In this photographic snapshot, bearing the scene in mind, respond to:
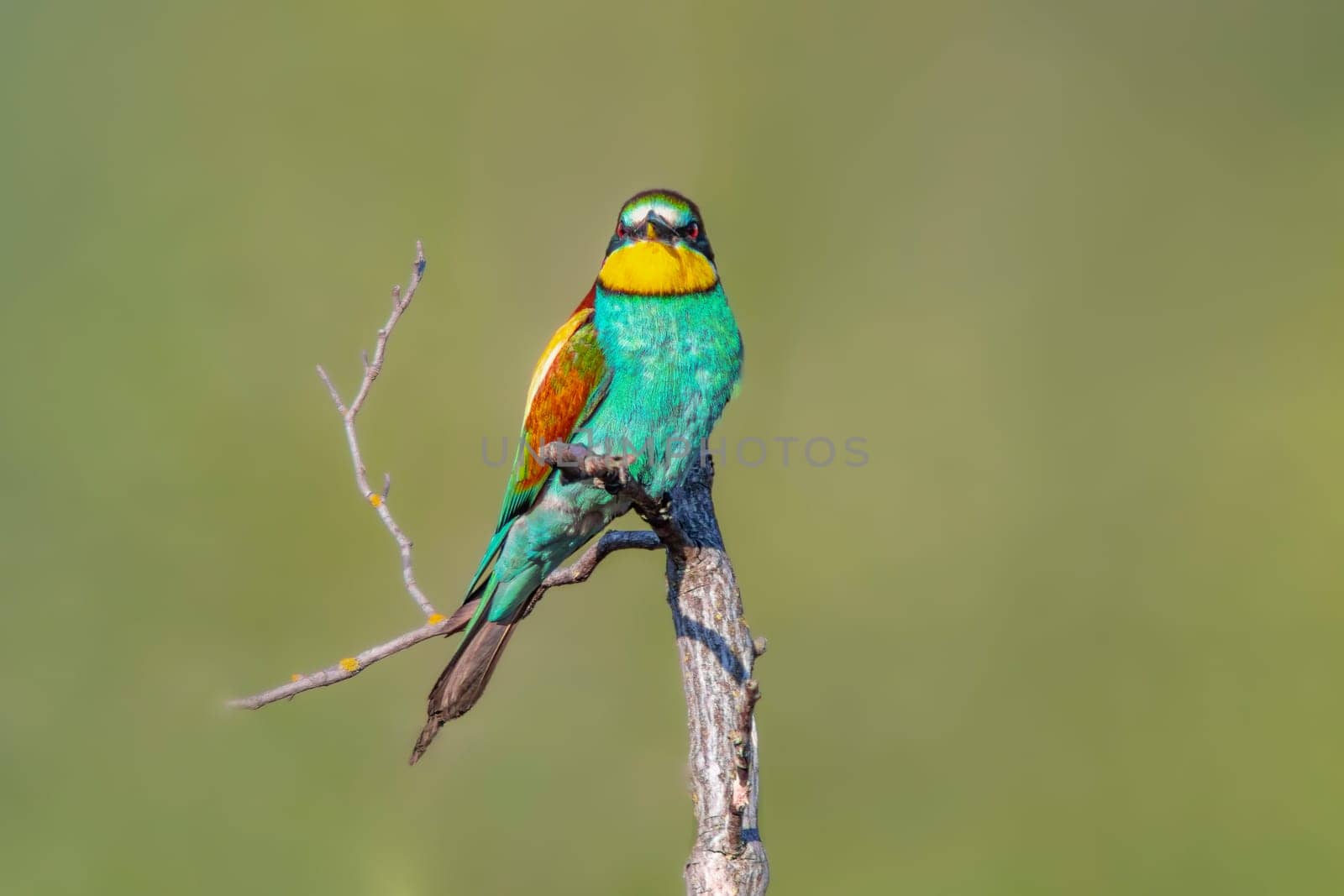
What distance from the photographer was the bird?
8.73 ft

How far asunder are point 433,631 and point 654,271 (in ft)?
3.01

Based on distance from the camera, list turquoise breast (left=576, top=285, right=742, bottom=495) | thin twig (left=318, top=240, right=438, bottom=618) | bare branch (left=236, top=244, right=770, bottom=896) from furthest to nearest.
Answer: turquoise breast (left=576, top=285, right=742, bottom=495)
thin twig (left=318, top=240, right=438, bottom=618)
bare branch (left=236, top=244, right=770, bottom=896)

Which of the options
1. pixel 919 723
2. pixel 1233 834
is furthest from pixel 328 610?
pixel 1233 834

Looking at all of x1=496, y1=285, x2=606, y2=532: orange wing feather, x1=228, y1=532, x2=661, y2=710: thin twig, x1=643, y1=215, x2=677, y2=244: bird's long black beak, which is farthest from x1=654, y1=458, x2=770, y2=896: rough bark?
x1=643, y1=215, x2=677, y2=244: bird's long black beak

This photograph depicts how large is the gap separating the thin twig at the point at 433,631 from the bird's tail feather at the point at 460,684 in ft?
0.20

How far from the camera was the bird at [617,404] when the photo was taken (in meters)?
2.66

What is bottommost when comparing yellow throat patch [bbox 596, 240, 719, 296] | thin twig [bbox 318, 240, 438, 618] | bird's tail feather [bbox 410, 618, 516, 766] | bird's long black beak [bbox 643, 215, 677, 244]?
bird's tail feather [bbox 410, 618, 516, 766]

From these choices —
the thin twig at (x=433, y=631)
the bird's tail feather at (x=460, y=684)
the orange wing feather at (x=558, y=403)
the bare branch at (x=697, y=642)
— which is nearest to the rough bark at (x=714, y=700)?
the bare branch at (x=697, y=642)

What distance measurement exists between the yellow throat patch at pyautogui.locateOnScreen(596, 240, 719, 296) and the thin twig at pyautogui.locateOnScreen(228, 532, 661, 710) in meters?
0.55

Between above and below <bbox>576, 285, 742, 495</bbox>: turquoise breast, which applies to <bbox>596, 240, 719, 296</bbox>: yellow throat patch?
above

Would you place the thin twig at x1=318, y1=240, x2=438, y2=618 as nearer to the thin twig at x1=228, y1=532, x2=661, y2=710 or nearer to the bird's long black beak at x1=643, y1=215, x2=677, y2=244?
the thin twig at x1=228, y1=532, x2=661, y2=710

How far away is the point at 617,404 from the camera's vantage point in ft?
8.80

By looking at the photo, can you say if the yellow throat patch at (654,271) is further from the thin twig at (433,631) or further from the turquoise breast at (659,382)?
the thin twig at (433,631)

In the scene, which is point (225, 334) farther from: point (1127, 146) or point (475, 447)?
point (1127, 146)
